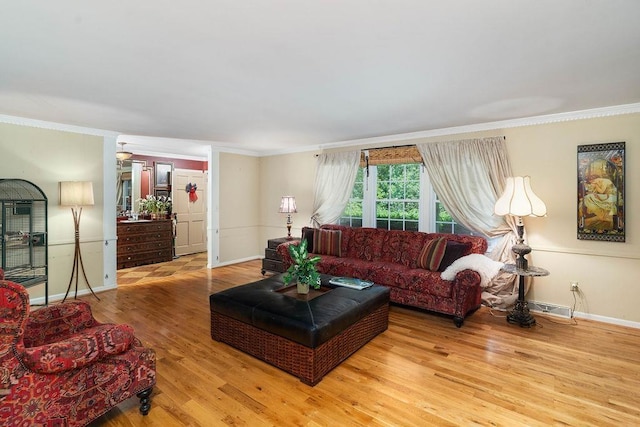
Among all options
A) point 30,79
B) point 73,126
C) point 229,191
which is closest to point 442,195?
point 229,191

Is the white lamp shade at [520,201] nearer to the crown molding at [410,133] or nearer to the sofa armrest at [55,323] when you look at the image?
the crown molding at [410,133]

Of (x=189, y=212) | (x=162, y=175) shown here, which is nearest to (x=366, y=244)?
(x=189, y=212)

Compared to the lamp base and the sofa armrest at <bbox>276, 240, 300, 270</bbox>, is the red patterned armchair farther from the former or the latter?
the lamp base

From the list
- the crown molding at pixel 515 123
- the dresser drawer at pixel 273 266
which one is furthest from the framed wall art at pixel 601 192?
the dresser drawer at pixel 273 266

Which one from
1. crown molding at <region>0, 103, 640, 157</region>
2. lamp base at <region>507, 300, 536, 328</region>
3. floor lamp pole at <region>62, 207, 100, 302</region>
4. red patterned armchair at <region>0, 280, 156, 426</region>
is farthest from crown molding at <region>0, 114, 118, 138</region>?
lamp base at <region>507, 300, 536, 328</region>

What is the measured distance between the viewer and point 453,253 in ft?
13.0

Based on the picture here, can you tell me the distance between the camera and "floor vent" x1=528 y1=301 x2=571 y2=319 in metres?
3.82

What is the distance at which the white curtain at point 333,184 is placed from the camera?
18.3ft

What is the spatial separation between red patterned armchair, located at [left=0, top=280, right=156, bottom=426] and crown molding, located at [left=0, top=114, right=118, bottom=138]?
3227mm

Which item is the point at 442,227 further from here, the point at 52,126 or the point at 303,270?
the point at 52,126

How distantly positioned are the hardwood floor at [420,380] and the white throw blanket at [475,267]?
54 centimetres

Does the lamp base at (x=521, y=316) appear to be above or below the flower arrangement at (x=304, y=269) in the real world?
below

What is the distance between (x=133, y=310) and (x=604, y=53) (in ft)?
17.3

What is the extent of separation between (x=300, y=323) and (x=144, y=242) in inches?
213
